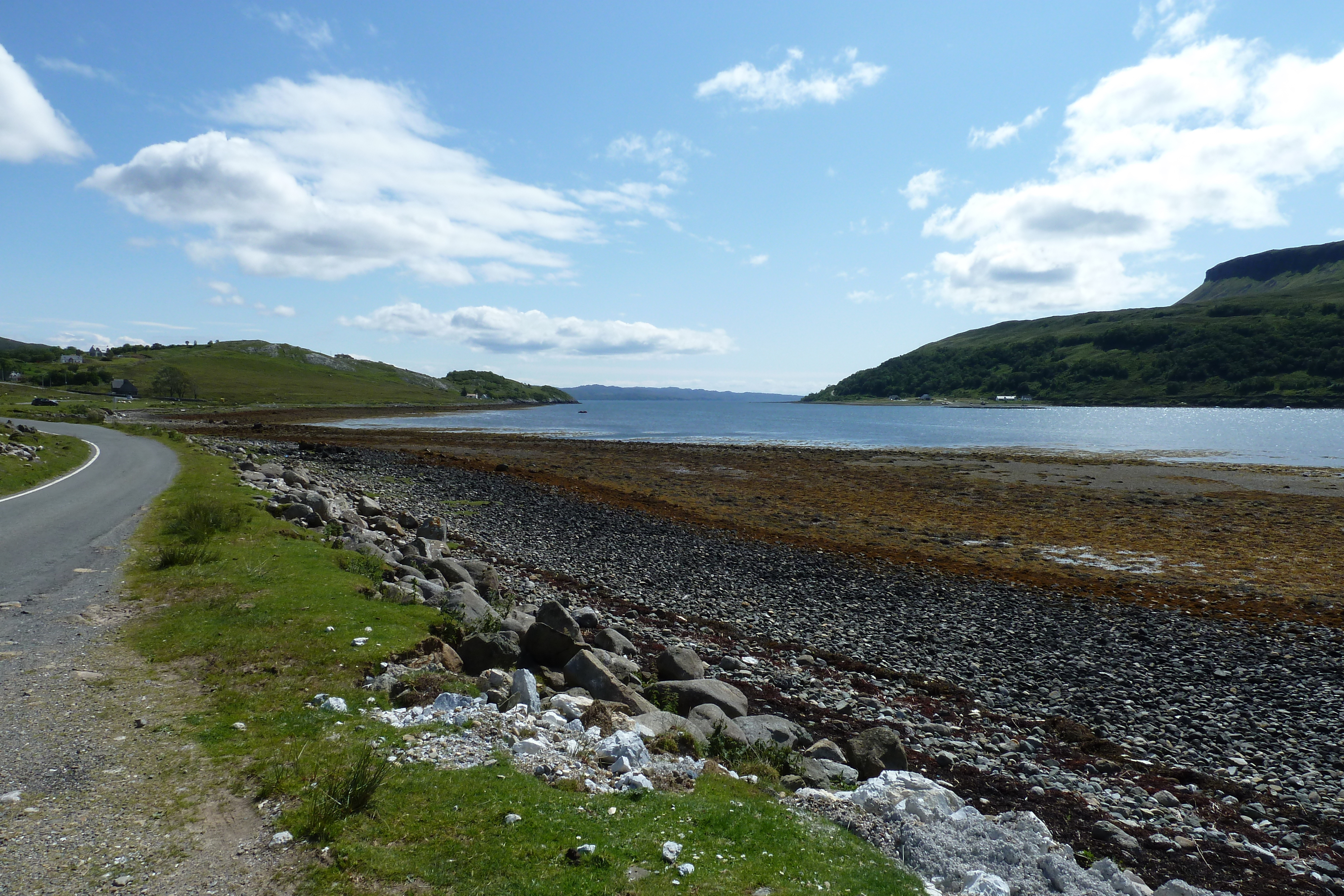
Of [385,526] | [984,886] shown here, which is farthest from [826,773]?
[385,526]

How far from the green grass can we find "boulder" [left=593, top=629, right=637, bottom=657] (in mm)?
25104

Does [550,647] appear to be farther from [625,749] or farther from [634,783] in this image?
[634,783]

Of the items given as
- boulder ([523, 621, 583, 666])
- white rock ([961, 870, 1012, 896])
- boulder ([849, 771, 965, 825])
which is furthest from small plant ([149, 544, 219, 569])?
white rock ([961, 870, 1012, 896])

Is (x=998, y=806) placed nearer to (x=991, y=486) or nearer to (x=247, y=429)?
(x=991, y=486)

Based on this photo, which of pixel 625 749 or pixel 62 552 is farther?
pixel 62 552

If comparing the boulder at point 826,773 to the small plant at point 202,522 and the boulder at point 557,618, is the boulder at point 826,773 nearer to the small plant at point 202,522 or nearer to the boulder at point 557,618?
the boulder at point 557,618

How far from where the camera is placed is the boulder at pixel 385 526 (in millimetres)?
24484

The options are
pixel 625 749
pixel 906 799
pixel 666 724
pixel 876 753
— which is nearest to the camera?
pixel 906 799

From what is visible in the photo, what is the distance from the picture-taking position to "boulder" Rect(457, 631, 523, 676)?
11289mm

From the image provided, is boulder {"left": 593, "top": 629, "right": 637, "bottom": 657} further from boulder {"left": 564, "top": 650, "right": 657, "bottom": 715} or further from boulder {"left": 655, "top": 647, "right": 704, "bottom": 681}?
boulder {"left": 564, "top": 650, "right": 657, "bottom": 715}

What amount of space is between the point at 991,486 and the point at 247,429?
86.5 meters

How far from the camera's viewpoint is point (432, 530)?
25.8 meters

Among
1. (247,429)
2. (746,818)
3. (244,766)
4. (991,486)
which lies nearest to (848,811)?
(746,818)

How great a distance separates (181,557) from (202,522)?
3.21 metres
